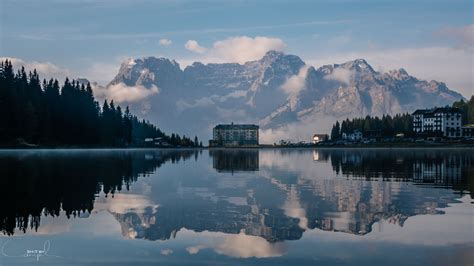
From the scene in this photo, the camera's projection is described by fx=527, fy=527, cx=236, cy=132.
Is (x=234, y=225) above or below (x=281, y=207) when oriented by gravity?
below

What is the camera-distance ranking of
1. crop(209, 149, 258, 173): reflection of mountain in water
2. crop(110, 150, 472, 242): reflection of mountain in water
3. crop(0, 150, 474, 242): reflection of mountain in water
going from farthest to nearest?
crop(209, 149, 258, 173): reflection of mountain in water
crop(0, 150, 474, 242): reflection of mountain in water
crop(110, 150, 472, 242): reflection of mountain in water

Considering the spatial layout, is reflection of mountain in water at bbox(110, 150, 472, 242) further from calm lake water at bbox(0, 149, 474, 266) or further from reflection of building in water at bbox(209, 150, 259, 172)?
reflection of building in water at bbox(209, 150, 259, 172)

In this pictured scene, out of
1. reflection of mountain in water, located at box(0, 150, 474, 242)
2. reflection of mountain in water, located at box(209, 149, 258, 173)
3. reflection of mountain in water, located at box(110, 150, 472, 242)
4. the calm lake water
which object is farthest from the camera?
reflection of mountain in water, located at box(209, 149, 258, 173)

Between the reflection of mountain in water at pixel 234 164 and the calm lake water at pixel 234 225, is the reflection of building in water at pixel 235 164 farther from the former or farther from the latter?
the calm lake water at pixel 234 225

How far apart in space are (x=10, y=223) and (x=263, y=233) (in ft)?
38.2

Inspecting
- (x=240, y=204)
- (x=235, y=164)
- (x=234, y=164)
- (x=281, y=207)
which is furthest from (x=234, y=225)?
(x=234, y=164)

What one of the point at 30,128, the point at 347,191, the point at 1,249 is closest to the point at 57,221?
the point at 1,249

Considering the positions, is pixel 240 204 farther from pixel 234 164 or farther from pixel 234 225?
pixel 234 164

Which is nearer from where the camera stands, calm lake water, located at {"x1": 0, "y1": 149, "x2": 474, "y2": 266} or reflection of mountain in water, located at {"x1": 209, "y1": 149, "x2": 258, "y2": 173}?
calm lake water, located at {"x1": 0, "y1": 149, "x2": 474, "y2": 266}

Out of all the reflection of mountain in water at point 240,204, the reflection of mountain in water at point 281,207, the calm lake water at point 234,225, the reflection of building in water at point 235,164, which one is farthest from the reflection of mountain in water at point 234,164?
the calm lake water at point 234,225

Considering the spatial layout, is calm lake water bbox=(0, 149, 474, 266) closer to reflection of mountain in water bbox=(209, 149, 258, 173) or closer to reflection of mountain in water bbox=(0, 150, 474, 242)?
reflection of mountain in water bbox=(0, 150, 474, 242)

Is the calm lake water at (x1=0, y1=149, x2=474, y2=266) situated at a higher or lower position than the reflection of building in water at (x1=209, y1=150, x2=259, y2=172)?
lower

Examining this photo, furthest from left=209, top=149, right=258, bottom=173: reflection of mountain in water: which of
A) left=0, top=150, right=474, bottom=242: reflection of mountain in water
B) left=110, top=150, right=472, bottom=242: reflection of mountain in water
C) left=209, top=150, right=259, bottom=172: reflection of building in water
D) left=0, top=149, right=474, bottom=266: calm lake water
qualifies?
left=0, top=149, right=474, bottom=266: calm lake water

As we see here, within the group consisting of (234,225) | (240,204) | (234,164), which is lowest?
(234,225)
